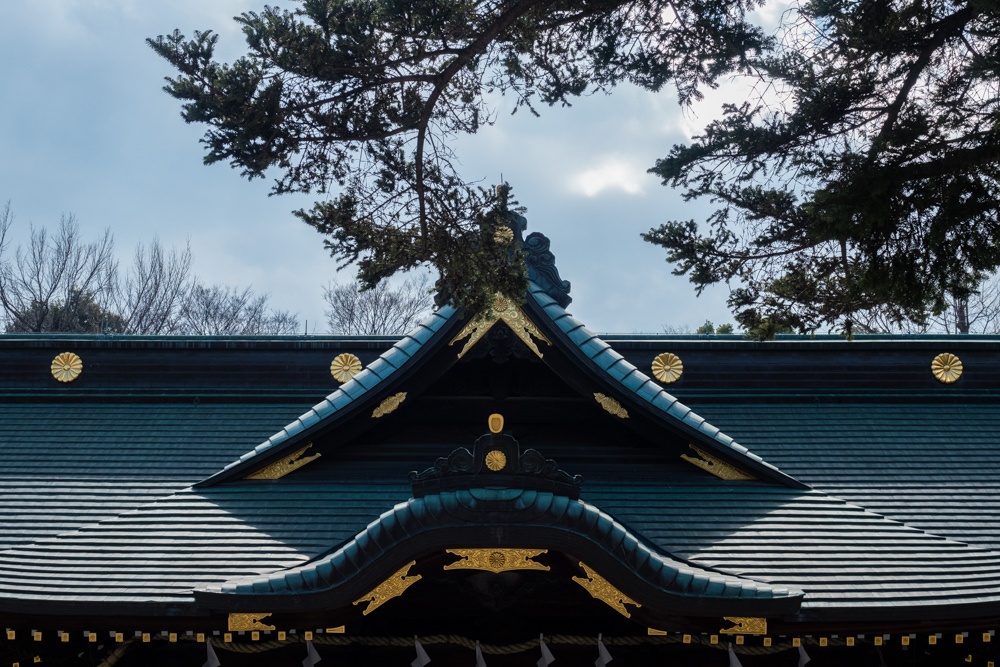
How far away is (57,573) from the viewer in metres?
5.31

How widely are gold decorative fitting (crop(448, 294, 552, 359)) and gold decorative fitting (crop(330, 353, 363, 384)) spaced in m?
2.56

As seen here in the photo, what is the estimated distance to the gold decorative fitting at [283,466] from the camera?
254 inches

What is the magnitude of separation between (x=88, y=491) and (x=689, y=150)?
555cm

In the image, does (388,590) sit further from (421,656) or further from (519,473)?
(519,473)

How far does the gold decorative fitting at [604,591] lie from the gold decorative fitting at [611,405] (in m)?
1.65

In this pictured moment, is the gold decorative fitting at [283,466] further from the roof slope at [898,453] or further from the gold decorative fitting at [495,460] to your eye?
the roof slope at [898,453]

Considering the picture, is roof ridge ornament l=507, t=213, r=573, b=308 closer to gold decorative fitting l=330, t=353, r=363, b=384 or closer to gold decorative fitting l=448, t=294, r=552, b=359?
gold decorative fitting l=448, t=294, r=552, b=359

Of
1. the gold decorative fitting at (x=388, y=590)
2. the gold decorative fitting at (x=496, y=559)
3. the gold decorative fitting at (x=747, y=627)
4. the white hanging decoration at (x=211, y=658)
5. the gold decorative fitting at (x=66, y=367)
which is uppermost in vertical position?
the gold decorative fitting at (x=66, y=367)

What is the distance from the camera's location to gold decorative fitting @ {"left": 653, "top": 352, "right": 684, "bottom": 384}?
8.26 meters

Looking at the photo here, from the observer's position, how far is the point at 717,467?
6.42 meters

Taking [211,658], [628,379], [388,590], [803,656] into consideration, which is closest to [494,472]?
[388,590]

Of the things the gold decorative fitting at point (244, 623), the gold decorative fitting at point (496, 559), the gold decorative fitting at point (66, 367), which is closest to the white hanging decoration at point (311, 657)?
the gold decorative fitting at point (244, 623)

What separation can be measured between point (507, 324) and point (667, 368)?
271 cm

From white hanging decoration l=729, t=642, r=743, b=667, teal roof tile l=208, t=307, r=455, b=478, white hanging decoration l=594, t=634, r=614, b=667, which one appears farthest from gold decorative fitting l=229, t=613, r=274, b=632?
white hanging decoration l=729, t=642, r=743, b=667
